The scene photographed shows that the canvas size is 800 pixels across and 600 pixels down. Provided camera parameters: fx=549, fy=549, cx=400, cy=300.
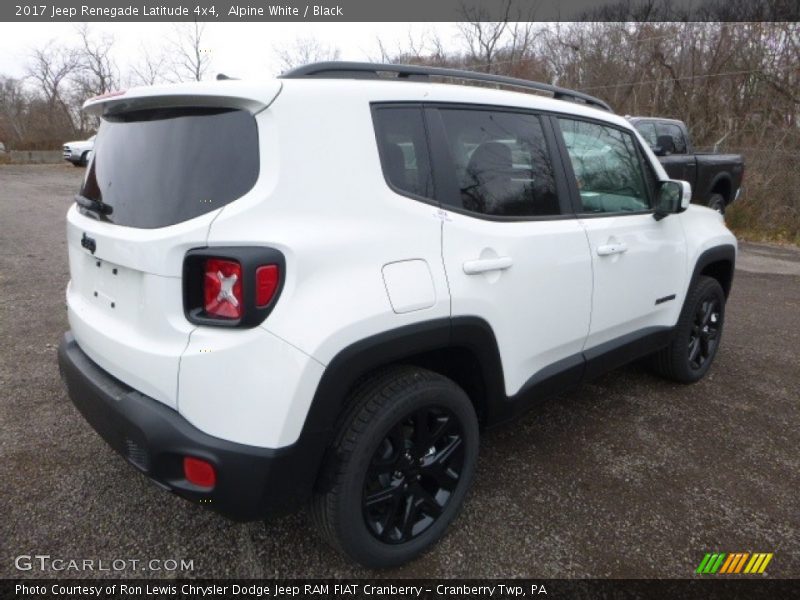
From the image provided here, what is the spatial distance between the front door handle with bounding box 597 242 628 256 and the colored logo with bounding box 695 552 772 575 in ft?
4.50

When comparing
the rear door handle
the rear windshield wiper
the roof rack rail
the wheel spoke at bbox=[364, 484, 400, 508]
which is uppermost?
the roof rack rail

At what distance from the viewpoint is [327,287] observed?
172cm

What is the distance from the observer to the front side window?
2.77 meters

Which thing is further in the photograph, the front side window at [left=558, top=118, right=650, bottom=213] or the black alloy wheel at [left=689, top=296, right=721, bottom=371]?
the black alloy wheel at [left=689, top=296, right=721, bottom=371]

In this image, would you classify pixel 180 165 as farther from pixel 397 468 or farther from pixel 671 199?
pixel 671 199

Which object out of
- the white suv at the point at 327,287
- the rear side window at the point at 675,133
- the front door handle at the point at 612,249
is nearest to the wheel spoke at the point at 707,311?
the front door handle at the point at 612,249

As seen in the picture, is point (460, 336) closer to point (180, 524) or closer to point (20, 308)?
point (180, 524)

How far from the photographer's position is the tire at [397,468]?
1856 millimetres

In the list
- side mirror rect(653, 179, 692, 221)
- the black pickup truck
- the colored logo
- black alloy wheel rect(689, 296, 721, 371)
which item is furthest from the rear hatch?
the black pickup truck

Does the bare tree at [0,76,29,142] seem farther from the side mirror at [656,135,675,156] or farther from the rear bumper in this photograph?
the rear bumper

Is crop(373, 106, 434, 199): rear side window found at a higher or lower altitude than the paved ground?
higher

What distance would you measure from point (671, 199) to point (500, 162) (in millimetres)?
1271

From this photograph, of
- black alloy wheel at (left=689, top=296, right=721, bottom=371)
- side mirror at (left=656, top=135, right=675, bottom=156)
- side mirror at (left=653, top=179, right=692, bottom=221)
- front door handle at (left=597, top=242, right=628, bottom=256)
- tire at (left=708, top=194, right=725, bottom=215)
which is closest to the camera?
front door handle at (left=597, top=242, right=628, bottom=256)

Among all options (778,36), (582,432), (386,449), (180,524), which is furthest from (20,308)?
(778,36)
